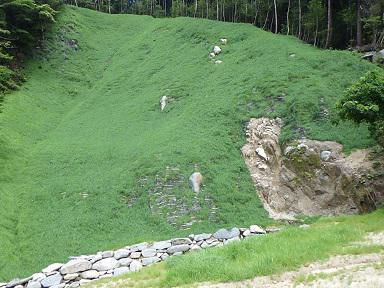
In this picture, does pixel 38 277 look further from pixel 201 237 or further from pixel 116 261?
pixel 201 237

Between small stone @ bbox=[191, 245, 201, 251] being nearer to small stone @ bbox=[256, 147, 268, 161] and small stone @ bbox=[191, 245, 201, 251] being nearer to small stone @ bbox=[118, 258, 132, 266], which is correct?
small stone @ bbox=[118, 258, 132, 266]

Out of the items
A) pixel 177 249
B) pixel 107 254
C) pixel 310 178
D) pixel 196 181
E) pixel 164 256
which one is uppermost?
pixel 310 178

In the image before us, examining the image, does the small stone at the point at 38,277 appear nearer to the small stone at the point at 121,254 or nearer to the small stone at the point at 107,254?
the small stone at the point at 107,254

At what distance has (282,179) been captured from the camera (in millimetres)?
23328

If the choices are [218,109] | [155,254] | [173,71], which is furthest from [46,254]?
[173,71]

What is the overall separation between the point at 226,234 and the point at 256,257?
497 cm

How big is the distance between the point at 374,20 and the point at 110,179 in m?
25.3

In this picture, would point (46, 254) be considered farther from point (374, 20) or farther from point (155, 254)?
point (374, 20)

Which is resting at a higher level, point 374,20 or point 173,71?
point 374,20

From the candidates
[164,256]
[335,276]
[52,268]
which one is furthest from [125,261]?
[335,276]

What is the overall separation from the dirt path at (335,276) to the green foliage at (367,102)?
7316mm

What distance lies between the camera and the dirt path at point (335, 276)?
11.5 m

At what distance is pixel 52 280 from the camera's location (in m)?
17.1

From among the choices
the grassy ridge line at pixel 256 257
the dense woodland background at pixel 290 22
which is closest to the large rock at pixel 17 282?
the grassy ridge line at pixel 256 257
